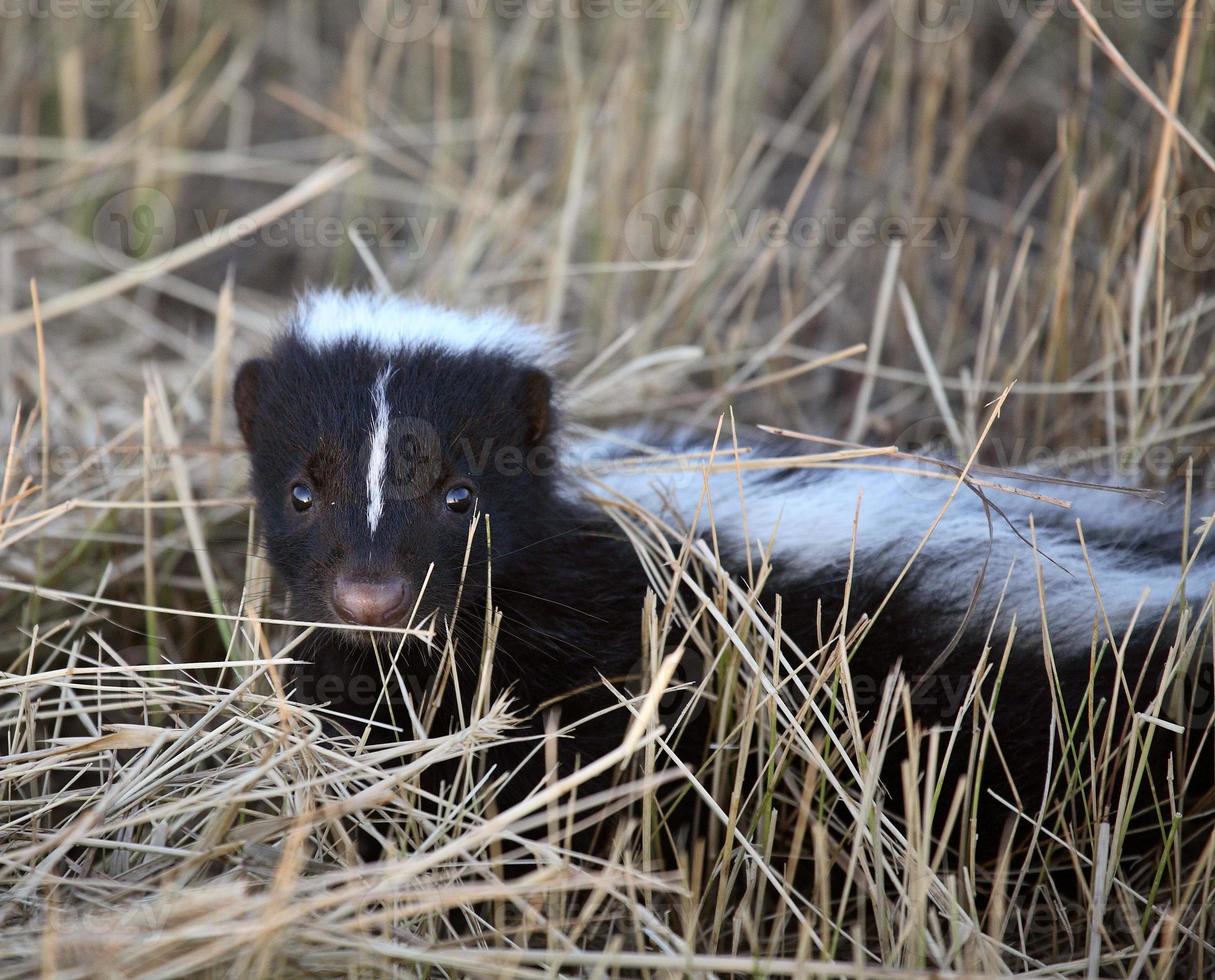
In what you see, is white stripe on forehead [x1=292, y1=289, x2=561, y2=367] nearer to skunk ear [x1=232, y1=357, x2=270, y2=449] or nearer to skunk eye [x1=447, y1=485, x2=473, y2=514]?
skunk ear [x1=232, y1=357, x2=270, y2=449]

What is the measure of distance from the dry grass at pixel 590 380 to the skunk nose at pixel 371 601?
11.6 inches

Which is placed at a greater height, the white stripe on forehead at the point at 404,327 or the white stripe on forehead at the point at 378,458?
the white stripe on forehead at the point at 404,327

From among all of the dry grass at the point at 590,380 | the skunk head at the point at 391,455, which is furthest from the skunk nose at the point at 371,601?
the dry grass at the point at 590,380

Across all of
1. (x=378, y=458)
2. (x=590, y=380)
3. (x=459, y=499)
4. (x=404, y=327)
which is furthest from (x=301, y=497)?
(x=590, y=380)

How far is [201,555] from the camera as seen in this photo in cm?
421

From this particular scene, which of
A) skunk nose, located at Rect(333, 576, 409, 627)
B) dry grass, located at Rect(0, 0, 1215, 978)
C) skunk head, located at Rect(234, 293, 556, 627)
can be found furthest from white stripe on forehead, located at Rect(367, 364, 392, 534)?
dry grass, located at Rect(0, 0, 1215, 978)

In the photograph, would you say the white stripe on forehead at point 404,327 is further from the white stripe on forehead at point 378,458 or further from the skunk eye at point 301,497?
the skunk eye at point 301,497

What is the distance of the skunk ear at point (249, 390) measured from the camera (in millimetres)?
3734

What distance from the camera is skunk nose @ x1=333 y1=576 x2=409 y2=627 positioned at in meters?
3.15

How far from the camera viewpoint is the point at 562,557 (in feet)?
12.5

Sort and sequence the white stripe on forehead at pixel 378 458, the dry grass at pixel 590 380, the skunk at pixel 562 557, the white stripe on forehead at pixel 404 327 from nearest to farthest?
the dry grass at pixel 590 380 < the white stripe on forehead at pixel 378 458 < the skunk at pixel 562 557 < the white stripe on forehead at pixel 404 327

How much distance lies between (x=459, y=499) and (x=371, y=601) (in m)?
0.47

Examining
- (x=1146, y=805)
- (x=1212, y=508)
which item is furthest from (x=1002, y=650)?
(x=1212, y=508)

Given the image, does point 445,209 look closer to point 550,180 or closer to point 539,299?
point 550,180
